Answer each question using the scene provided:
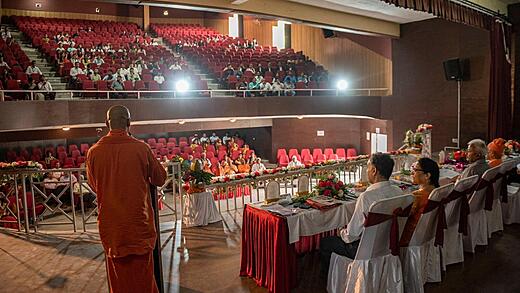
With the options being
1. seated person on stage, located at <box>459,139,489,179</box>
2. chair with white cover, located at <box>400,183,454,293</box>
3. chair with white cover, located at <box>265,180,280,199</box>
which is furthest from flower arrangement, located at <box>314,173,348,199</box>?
seated person on stage, located at <box>459,139,489,179</box>

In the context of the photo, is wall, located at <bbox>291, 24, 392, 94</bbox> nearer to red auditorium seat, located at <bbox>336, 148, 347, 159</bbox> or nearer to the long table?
red auditorium seat, located at <bbox>336, 148, 347, 159</bbox>

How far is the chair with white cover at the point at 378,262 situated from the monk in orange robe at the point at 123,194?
5.68 ft

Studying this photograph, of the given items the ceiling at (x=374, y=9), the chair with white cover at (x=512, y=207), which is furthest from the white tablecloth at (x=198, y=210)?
the ceiling at (x=374, y=9)

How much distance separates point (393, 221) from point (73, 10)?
1972cm

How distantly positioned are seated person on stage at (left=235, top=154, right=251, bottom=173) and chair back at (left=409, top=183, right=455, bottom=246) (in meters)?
9.02

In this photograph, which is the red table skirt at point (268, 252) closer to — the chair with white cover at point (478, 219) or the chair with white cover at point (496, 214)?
the chair with white cover at point (478, 219)

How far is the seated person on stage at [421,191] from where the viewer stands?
152 inches

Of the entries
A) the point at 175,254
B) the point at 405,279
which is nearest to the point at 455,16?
the point at 405,279

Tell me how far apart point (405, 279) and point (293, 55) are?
14.0m

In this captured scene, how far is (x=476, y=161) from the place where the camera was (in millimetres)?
5297

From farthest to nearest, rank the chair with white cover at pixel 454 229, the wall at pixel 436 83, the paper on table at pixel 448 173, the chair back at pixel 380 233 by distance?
the wall at pixel 436 83 < the paper on table at pixel 448 173 < the chair with white cover at pixel 454 229 < the chair back at pixel 380 233

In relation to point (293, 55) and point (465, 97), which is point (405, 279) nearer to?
point (465, 97)

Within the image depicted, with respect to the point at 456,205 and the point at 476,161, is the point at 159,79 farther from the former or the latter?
the point at 456,205

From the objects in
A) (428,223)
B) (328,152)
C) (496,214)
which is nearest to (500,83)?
(496,214)
